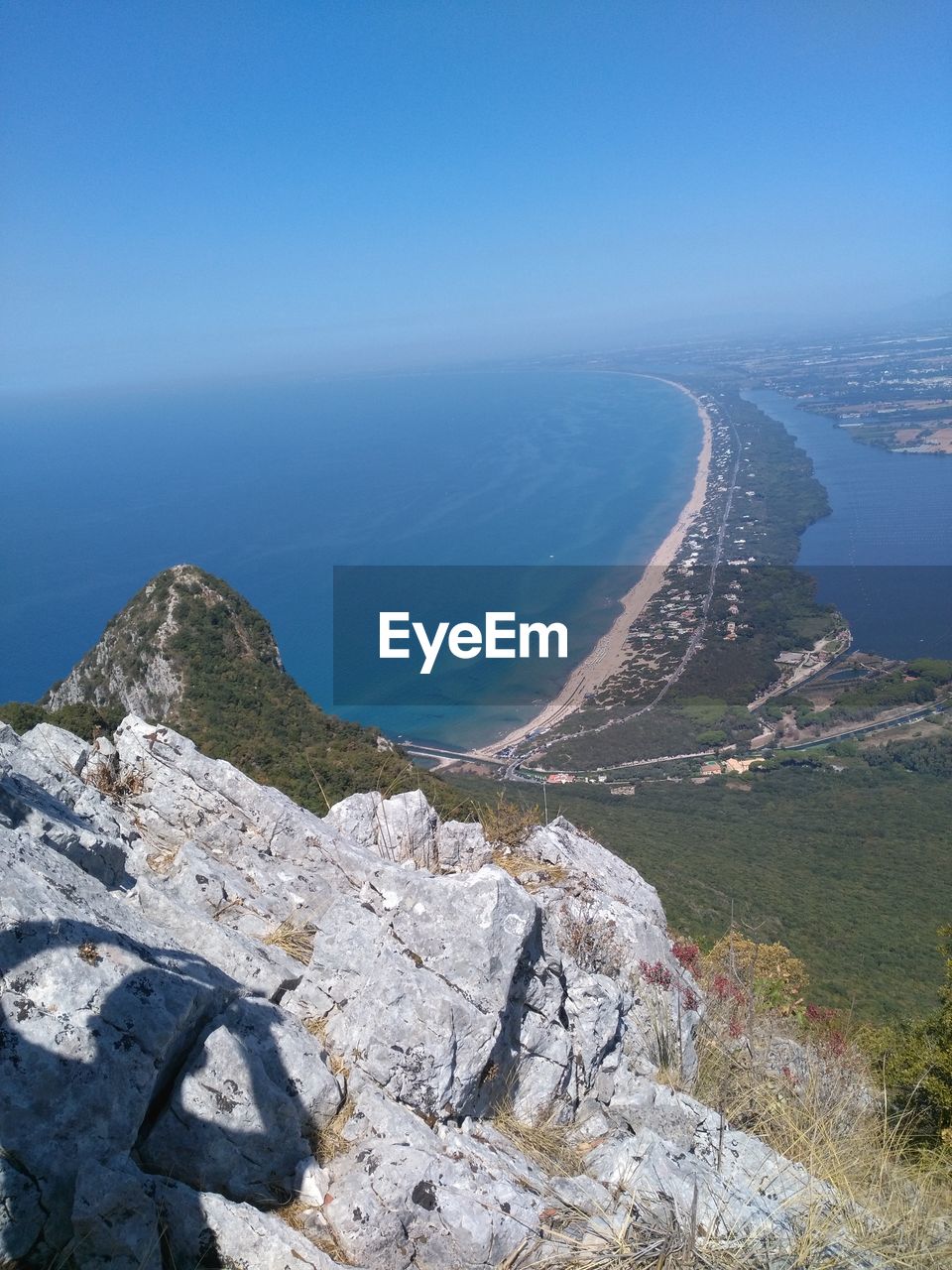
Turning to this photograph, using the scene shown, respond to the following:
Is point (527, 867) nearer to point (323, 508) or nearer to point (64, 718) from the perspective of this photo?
point (64, 718)

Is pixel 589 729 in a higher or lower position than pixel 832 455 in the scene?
lower

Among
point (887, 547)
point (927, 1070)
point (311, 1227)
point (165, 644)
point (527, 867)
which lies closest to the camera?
point (311, 1227)

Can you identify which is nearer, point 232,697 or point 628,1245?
point 628,1245

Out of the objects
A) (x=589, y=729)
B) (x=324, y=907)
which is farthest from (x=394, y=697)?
(x=324, y=907)

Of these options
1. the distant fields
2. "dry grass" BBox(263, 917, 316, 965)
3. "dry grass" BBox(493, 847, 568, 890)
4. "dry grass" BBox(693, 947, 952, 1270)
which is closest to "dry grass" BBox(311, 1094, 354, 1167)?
"dry grass" BBox(263, 917, 316, 965)

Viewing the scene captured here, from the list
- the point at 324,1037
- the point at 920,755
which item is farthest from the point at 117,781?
the point at 920,755

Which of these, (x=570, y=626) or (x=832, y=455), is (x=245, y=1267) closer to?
(x=570, y=626)
